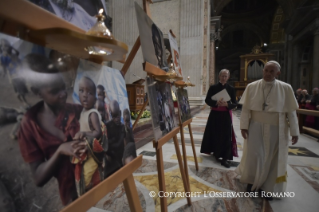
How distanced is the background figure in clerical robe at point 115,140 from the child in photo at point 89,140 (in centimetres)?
5

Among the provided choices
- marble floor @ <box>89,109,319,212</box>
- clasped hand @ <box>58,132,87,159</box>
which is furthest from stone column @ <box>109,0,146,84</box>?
clasped hand @ <box>58,132,87,159</box>

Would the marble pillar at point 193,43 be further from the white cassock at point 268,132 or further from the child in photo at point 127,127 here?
the child in photo at point 127,127

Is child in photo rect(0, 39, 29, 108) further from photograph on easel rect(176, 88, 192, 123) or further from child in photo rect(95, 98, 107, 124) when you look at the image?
photograph on easel rect(176, 88, 192, 123)

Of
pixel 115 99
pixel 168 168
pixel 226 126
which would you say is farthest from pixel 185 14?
pixel 115 99

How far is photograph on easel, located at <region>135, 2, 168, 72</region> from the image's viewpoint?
4.20 ft

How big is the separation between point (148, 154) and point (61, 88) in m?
2.83

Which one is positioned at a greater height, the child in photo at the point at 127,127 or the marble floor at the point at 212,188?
the child in photo at the point at 127,127

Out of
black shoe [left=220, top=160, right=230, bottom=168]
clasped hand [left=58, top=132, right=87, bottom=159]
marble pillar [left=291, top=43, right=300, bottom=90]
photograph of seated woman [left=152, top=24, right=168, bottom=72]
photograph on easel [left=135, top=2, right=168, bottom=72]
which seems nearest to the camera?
A: clasped hand [left=58, top=132, right=87, bottom=159]

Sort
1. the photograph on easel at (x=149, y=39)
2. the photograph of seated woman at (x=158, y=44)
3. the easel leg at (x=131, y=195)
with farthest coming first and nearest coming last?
the photograph of seated woman at (x=158, y=44) < the photograph on easel at (x=149, y=39) < the easel leg at (x=131, y=195)

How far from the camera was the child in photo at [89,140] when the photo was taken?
0.68m

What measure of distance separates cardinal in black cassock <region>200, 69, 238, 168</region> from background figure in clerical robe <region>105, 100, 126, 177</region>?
7.31ft

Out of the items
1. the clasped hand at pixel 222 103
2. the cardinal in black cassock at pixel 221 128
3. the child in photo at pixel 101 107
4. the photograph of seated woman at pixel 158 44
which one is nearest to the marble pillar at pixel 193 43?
the cardinal in black cassock at pixel 221 128

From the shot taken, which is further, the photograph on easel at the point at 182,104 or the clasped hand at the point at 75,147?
the photograph on easel at the point at 182,104

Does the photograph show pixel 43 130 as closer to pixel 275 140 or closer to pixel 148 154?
pixel 275 140
